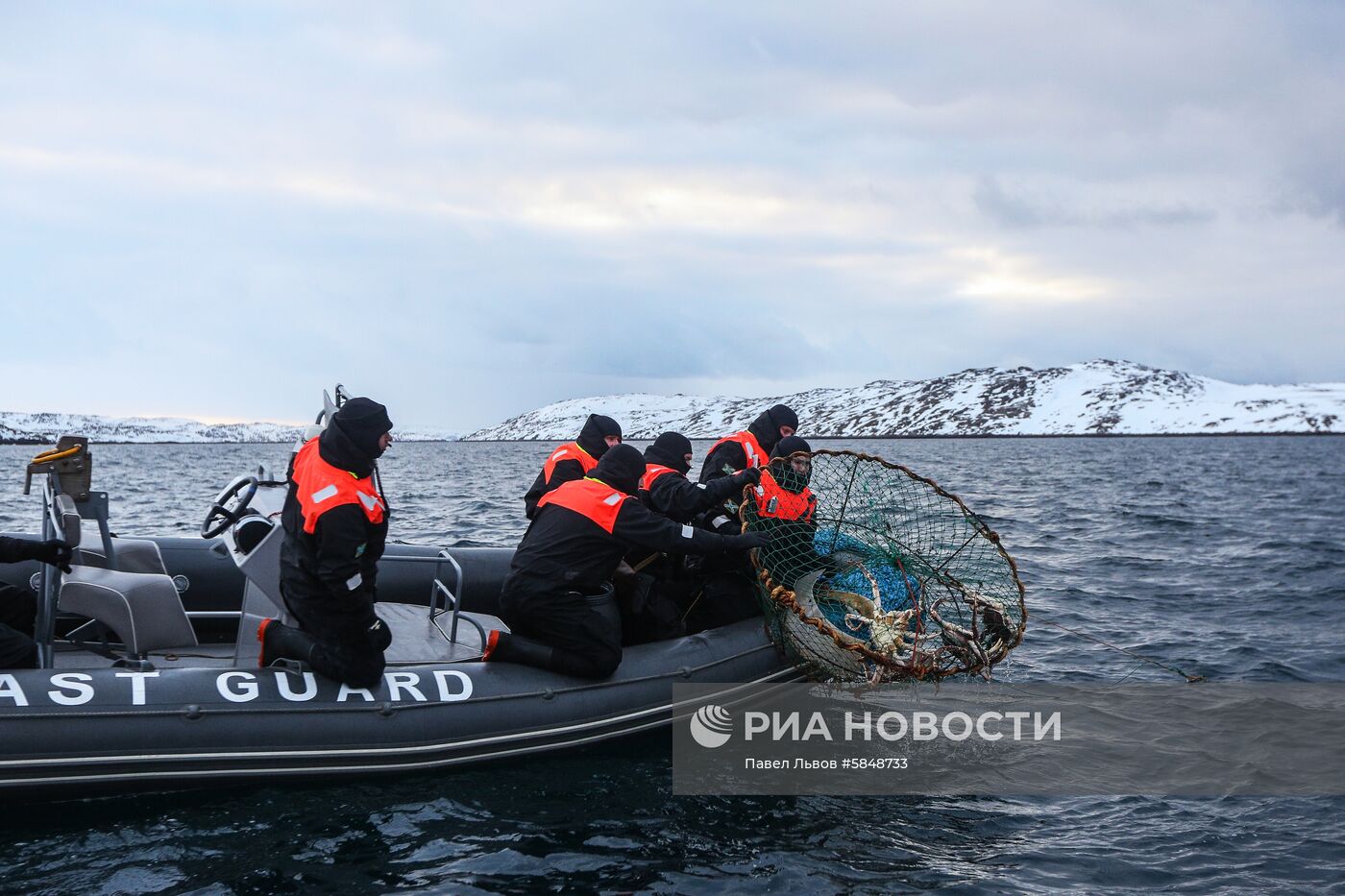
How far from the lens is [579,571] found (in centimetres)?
622

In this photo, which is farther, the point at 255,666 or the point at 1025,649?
the point at 1025,649

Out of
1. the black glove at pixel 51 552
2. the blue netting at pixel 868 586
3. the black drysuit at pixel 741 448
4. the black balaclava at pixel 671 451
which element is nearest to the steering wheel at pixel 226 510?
the black glove at pixel 51 552

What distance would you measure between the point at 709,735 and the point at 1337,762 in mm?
4102

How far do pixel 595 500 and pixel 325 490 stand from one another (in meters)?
1.67

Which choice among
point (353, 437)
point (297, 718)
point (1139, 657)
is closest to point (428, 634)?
point (297, 718)

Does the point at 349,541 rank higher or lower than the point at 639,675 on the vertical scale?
higher

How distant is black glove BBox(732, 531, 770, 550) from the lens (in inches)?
255

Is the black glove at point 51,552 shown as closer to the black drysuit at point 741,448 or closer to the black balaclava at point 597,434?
the black balaclava at point 597,434

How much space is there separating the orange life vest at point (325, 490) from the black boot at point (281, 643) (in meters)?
0.90

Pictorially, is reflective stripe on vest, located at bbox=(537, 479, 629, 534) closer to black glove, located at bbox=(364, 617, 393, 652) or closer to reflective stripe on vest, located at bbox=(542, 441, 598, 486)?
black glove, located at bbox=(364, 617, 393, 652)

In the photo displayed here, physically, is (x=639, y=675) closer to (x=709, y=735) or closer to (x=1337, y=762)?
(x=709, y=735)

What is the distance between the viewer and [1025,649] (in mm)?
9672

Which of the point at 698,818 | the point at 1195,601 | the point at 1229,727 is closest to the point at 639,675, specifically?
the point at 698,818

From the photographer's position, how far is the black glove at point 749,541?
6.48 m
